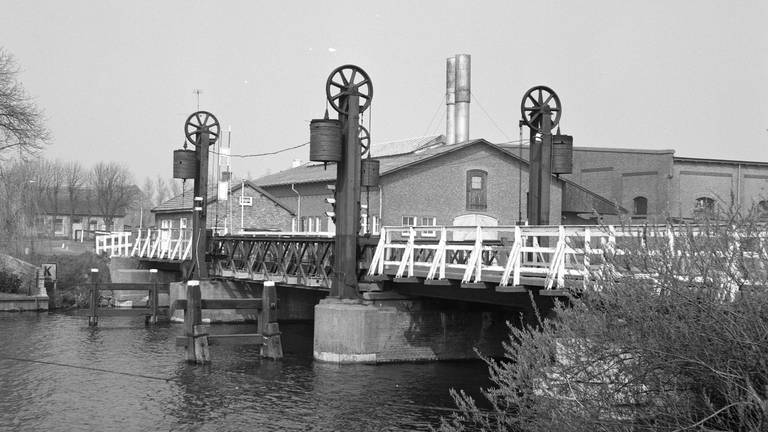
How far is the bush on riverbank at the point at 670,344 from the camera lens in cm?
751

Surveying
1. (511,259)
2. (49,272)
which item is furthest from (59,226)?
(511,259)

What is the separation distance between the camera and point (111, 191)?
370 feet

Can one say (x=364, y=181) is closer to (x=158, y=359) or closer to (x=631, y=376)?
(x=158, y=359)

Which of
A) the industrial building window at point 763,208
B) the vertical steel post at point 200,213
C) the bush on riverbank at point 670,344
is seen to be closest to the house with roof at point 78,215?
the vertical steel post at point 200,213

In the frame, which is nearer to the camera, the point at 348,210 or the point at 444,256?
the point at 444,256

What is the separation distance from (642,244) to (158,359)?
62.0 ft

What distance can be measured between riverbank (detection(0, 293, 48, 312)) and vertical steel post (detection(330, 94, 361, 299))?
18.2 metres

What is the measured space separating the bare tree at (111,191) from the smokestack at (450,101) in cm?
6013

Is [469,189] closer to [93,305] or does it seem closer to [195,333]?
[93,305]

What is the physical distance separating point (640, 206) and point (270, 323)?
119ft

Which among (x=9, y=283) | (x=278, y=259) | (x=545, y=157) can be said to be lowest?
(x=9, y=283)

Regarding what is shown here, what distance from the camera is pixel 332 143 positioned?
2494cm

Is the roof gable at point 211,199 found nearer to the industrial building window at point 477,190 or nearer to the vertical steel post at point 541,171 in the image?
the industrial building window at point 477,190

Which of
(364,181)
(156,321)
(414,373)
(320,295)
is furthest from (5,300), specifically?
(414,373)
